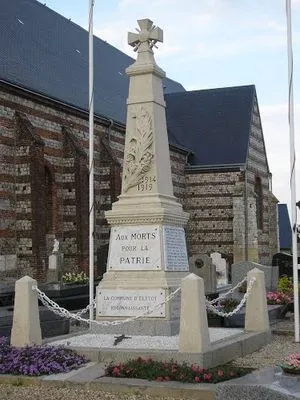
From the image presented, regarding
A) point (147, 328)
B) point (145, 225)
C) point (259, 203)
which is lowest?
point (147, 328)

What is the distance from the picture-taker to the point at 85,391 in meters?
6.57

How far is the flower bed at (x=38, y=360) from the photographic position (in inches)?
280

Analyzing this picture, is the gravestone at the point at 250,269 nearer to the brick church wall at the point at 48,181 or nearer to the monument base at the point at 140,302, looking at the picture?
the brick church wall at the point at 48,181

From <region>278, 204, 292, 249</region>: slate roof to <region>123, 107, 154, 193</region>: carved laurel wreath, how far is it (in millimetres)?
37092

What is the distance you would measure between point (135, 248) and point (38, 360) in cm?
241

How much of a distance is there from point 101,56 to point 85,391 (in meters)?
26.0

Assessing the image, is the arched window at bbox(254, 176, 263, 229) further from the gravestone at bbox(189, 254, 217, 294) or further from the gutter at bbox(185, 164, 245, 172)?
the gravestone at bbox(189, 254, 217, 294)

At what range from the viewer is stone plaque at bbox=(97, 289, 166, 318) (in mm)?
8789

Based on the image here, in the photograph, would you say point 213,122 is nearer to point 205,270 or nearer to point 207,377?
point 205,270

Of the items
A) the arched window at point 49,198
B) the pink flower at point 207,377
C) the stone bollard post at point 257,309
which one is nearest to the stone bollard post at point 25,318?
the pink flower at point 207,377

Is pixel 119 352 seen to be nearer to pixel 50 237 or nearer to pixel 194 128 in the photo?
pixel 50 237

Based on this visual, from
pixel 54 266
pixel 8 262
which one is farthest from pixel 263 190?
pixel 8 262

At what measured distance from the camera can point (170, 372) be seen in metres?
6.71

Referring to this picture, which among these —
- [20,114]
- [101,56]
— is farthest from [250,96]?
[20,114]
